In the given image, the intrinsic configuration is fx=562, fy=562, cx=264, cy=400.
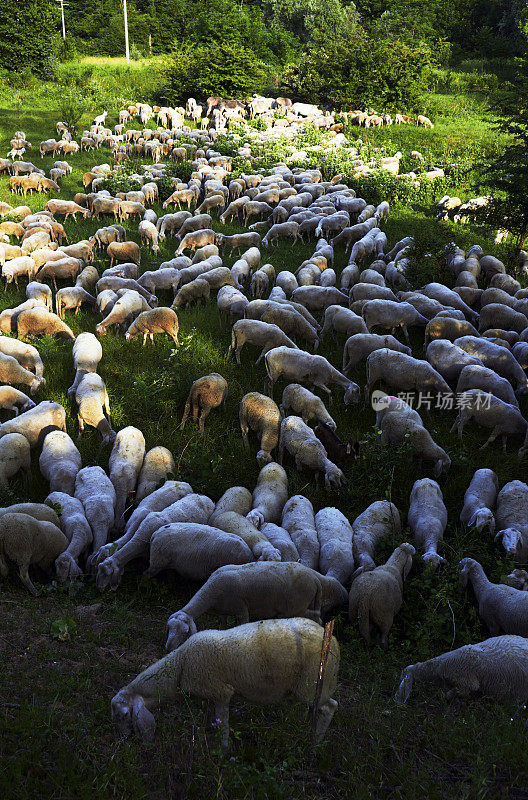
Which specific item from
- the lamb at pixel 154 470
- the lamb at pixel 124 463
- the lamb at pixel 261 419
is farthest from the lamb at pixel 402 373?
the lamb at pixel 124 463

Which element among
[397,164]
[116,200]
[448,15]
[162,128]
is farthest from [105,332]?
[448,15]

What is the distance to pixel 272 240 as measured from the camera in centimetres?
1870

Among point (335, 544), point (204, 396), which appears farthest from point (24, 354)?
point (335, 544)

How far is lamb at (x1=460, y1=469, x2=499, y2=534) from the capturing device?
7160 mm

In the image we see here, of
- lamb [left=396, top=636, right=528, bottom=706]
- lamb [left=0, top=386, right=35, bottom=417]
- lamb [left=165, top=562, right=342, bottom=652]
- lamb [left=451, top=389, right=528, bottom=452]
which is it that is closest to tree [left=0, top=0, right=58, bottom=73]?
lamb [left=0, top=386, right=35, bottom=417]

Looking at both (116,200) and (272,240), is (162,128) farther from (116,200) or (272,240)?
(272,240)

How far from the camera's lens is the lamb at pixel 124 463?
25.5 ft

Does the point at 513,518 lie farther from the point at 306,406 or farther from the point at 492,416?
the point at 306,406

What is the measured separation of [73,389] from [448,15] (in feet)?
197

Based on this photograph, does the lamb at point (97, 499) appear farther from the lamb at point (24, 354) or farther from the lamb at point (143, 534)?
the lamb at point (24, 354)

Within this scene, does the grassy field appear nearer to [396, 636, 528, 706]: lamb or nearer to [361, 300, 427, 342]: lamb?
[396, 636, 528, 706]: lamb

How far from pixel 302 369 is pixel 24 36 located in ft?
157

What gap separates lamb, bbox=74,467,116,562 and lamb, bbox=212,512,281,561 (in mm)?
1404

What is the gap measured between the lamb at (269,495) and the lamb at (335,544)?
0.56 m
